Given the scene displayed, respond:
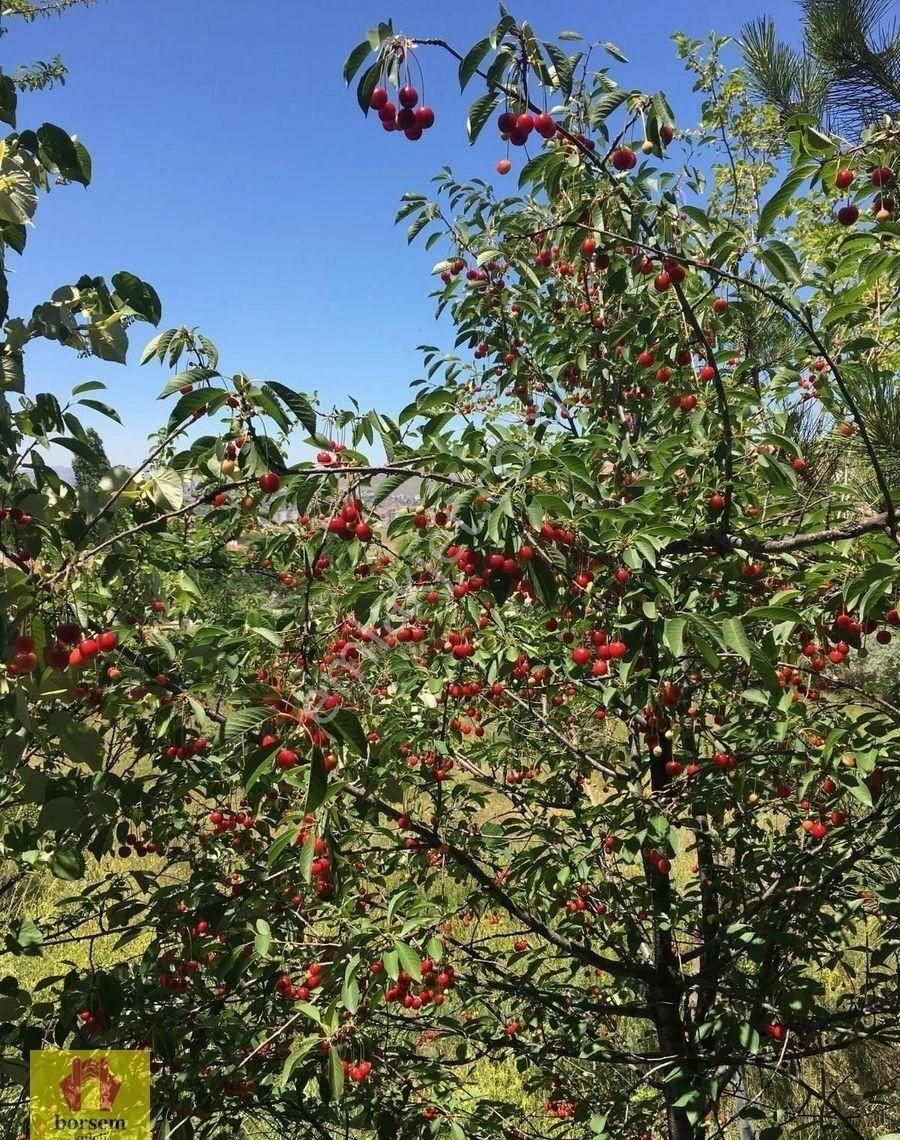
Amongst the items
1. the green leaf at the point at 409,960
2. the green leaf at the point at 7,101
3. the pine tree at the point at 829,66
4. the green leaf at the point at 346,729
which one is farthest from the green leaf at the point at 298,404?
the pine tree at the point at 829,66

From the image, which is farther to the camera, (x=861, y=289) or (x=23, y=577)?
(x=861, y=289)

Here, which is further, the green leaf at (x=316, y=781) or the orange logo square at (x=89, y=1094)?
the orange logo square at (x=89, y=1094)

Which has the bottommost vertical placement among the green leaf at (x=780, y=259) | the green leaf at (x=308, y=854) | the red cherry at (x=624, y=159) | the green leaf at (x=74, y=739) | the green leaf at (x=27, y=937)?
the green leaf at (x=27, y=937)

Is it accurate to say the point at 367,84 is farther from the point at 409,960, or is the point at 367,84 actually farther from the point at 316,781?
the point at 409,960

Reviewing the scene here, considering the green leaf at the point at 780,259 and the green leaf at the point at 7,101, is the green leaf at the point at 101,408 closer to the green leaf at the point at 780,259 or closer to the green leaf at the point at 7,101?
the green leaf at the point at 7,101

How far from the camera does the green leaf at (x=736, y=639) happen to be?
1565 mm

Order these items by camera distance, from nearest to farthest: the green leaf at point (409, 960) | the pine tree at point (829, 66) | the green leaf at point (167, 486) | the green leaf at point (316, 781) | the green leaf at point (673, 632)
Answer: the green leaf at point (316, 781) < the green leaf at point (673, 632) < the green leaf at point (409, 960) < the green leaf at point (167, 486) < the pine tree at point (829, 66)

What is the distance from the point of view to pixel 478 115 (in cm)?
173

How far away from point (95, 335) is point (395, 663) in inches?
55.9

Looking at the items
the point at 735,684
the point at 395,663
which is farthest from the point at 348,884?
the point at 735,684

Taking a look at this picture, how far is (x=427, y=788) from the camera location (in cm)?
266

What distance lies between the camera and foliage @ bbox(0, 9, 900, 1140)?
168 centimetres

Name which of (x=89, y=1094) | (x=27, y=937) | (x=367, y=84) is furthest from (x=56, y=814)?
(x=367, y=84)

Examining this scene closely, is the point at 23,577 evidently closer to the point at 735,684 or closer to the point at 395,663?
the point at 395,663
